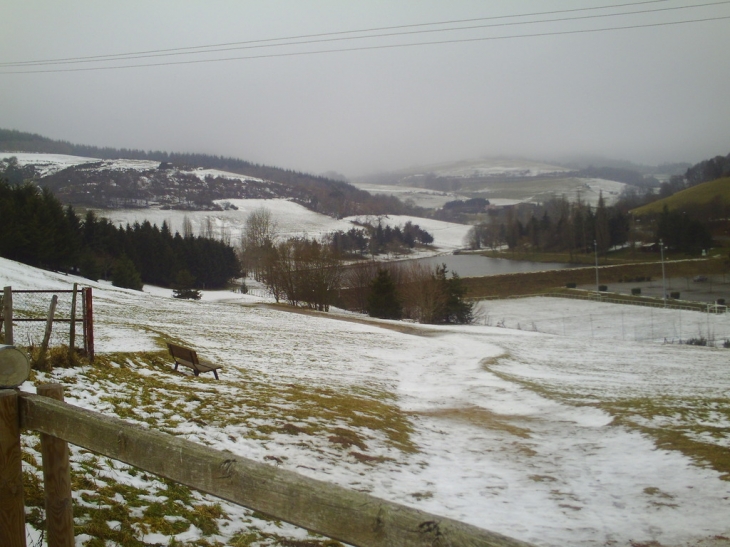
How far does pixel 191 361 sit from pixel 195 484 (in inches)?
468

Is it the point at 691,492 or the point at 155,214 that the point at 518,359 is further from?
the point at 155,214

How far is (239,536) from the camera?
5.41 metres

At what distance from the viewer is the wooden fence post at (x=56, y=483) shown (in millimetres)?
3521

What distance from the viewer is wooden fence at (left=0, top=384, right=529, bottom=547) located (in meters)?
2.11

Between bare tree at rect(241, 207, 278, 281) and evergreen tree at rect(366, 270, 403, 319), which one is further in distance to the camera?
bare tree at rect(241, 207, 278, 281)

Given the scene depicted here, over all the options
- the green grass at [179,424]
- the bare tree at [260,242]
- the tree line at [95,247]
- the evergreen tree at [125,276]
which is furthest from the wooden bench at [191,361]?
the evergreen tree at [125,276]

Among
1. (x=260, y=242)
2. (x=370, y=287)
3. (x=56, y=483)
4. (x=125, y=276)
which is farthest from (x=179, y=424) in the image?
(x=260, y=242)

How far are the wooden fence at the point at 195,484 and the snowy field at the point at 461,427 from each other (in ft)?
5.40

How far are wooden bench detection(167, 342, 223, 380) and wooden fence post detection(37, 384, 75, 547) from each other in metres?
10.2

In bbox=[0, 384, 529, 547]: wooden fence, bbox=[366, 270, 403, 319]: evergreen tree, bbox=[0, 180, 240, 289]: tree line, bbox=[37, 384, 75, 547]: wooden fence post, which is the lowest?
bbox=[366, 270, 403, 319]: evergreen tree

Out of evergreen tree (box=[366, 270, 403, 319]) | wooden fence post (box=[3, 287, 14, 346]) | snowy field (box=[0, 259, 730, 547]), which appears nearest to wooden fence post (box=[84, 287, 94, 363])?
snowy field (box=[0, 259, 730, 547])

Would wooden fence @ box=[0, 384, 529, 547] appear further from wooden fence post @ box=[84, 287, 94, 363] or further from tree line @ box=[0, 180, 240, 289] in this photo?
tree line @ box=[0, 180, 240, 289]

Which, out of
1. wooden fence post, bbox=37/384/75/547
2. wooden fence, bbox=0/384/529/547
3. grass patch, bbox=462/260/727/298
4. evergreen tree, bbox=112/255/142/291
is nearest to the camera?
wooden fence, bbox=0/384/529/547

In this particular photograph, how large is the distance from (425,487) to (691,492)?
402 centimetres
